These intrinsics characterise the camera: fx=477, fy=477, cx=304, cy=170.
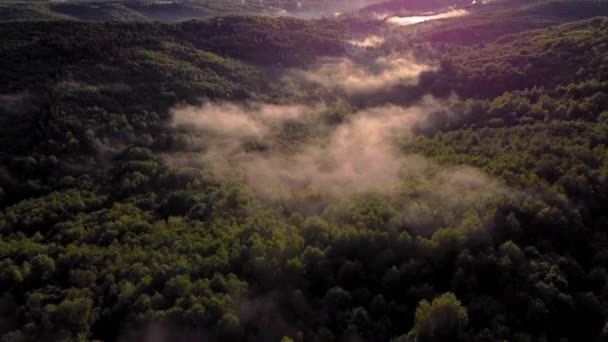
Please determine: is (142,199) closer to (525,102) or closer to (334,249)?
(334,249)

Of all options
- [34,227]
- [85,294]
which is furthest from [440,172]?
[34,227]

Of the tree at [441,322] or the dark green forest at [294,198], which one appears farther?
the dark green forest at [294,198]

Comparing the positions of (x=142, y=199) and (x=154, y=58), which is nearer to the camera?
(x=142, y=199)

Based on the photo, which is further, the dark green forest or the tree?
the dark green forest
